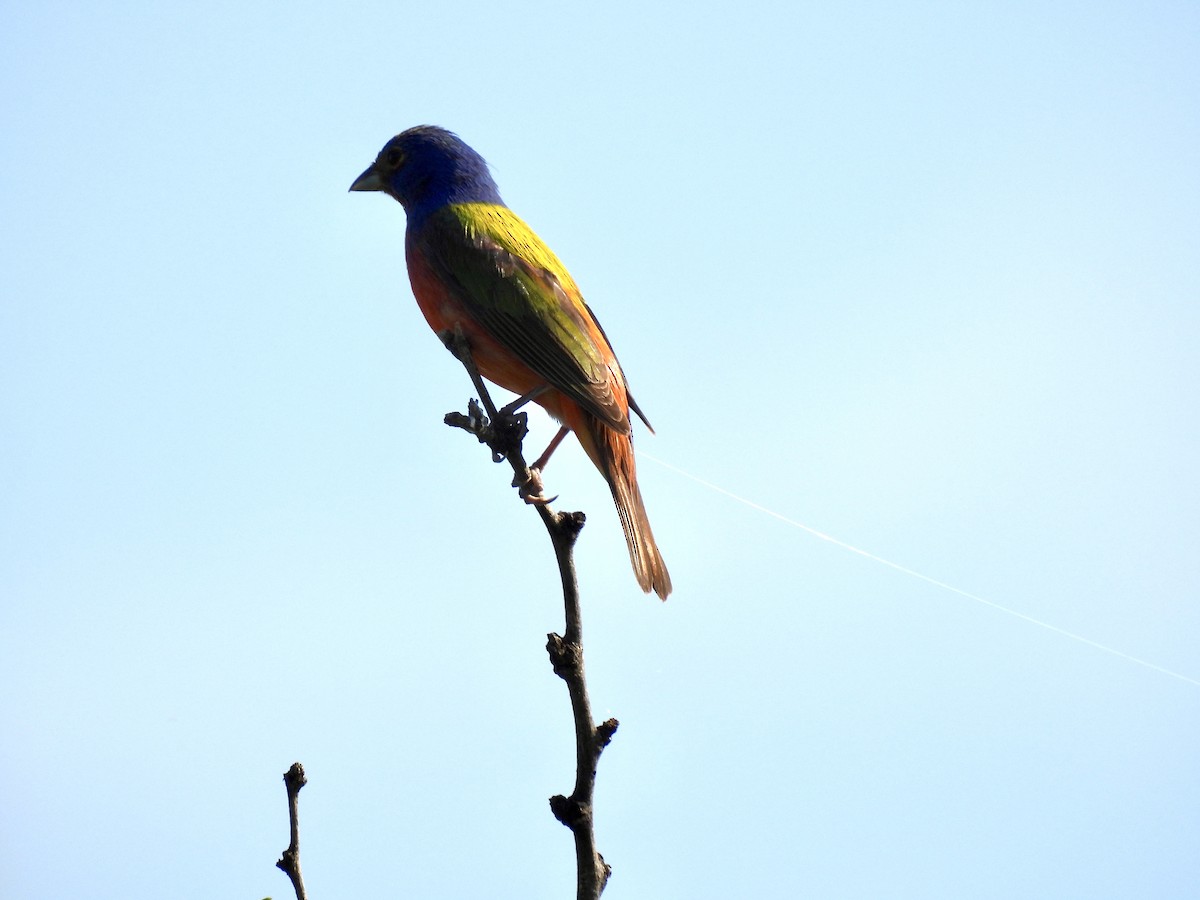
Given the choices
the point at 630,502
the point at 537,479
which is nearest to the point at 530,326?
the point at 630,502

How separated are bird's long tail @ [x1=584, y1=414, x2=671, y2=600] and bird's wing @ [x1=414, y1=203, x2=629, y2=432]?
113 mm

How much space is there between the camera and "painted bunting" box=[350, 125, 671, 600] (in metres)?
4.57

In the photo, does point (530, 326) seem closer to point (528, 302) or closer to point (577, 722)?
point (528, 302)

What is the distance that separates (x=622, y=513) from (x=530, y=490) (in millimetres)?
827

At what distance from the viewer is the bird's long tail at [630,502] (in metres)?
4.32

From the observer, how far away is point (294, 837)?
8.20 ft

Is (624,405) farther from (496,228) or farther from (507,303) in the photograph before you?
(496,228)

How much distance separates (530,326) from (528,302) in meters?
0.13

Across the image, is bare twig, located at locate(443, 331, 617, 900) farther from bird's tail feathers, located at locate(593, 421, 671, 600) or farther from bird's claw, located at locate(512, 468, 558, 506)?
bird's tail feathers, located at locate(593, 421, 671, 600)

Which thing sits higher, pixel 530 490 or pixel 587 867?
pixel 530 490

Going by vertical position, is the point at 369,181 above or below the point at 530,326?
above

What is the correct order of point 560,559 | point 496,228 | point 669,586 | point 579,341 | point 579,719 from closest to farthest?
point 579,719 → point 560,559 → point 669,586 → point 579,341 → point 496,228

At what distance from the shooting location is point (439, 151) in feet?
19.2

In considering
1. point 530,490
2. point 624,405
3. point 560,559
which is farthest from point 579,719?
point 624,405
